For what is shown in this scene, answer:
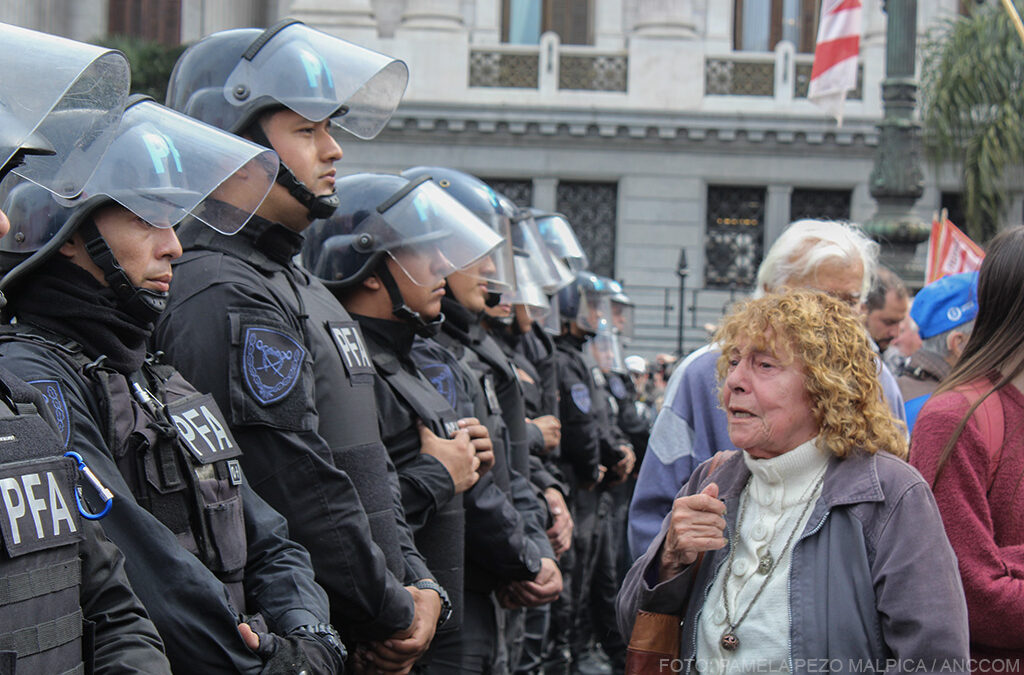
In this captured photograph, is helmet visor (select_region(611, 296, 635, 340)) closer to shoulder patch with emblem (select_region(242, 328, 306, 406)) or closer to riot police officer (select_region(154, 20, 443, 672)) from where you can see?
riot police officer (select_region(154, 20, 443, 672))

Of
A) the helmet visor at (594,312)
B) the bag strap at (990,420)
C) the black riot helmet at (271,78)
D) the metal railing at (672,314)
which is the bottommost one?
the metal railing at (672,314)

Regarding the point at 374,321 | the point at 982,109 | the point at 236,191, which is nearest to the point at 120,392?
Answer: the point at 236,191

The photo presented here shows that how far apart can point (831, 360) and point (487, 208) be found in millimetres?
2639

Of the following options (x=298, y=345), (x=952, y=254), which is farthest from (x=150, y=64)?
(x=298, y=345)

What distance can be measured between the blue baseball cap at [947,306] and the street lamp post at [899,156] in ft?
16.7

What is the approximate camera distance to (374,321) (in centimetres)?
411

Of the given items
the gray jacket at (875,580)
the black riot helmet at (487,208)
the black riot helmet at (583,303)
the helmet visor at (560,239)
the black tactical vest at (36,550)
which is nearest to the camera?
the black tactical vest at (36,550)

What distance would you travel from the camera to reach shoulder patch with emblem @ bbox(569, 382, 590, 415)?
767cm

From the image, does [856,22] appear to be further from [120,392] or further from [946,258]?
[120,392]

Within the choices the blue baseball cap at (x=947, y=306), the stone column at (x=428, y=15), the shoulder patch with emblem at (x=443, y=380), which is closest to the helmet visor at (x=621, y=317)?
the blue baseball cap at (x=947, y=306)

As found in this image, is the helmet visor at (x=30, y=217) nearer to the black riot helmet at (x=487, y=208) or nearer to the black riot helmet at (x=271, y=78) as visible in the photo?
the black riot helmet at (x=271, y=78)

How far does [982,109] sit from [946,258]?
893 centimetres

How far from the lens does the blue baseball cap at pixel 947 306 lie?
15.2ft

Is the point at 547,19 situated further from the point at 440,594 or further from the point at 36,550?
the point at 36,550
